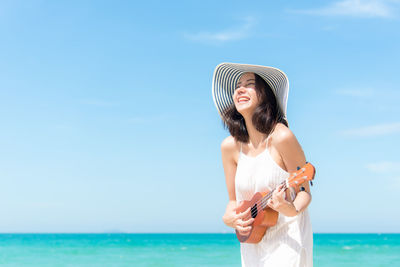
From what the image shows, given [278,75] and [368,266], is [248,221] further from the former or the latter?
[368,266]

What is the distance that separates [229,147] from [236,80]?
0.48 m

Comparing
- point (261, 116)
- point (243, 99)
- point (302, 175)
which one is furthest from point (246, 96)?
point (302, 175)

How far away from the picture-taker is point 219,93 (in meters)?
4.06

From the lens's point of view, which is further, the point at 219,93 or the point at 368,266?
the point at 368,266

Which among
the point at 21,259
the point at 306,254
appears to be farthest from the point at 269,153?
the point at 21,259

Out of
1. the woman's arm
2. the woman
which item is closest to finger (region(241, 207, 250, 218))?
the woman

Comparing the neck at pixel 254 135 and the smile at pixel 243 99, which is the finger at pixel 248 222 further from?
the smile at pixel 243 99

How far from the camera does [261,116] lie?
3.66m

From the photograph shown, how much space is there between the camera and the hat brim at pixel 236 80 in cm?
371

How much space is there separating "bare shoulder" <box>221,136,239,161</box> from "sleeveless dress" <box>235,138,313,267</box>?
161 mm

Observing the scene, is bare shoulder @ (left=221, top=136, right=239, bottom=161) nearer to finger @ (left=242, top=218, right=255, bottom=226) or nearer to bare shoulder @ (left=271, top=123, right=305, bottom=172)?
bare shoulder @ (left=271, top=123, right=305, bottom=172)

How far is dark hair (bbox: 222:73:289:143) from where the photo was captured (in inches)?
144

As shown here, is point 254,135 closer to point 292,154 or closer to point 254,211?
point 292,154

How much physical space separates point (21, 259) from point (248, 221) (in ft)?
82.7
